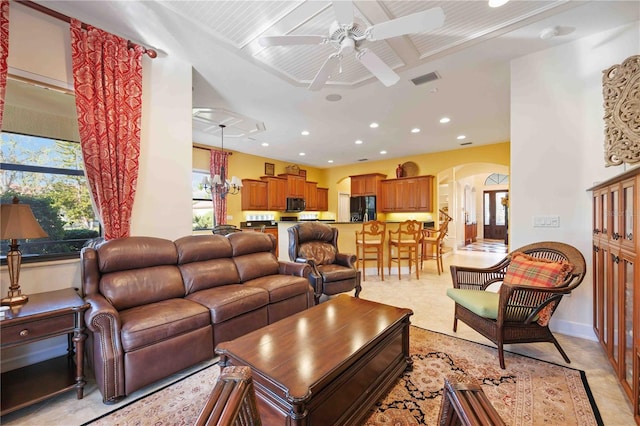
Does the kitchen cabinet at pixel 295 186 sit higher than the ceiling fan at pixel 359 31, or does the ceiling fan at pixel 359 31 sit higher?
the ceiling fan at pixel 359 31

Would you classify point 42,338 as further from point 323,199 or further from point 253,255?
point 323,199

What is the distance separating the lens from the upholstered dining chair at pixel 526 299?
2.09 m

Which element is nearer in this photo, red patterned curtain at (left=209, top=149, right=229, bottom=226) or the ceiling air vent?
the ceiling air vent

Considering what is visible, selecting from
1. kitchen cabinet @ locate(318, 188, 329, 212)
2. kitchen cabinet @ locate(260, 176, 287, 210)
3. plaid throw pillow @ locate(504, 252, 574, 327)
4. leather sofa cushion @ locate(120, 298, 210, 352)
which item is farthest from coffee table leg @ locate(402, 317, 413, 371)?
kitchen cabinet @ locate(318, 188, 329, 212)

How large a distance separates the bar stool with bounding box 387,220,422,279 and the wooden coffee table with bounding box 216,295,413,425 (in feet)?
9.96

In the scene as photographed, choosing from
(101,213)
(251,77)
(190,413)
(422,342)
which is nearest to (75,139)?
(101,213)

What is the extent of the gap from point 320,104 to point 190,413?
4.05m

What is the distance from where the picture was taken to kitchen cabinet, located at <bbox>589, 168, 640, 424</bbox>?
1.53 m

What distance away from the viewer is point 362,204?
8727mm

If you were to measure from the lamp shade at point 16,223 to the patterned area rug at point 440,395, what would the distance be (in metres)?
1.27

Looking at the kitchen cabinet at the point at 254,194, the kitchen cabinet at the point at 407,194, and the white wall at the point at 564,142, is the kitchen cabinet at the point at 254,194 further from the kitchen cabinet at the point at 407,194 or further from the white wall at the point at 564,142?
the white wall at the point at 564,142

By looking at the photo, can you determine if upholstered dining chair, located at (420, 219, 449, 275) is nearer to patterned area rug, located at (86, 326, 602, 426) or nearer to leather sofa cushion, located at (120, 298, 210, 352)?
patterned area rug, located at (86, 326, 602, 426)

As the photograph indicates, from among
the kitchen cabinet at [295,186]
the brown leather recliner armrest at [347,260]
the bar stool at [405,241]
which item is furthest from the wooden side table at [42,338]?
the kitchen cabinet at [295,186]

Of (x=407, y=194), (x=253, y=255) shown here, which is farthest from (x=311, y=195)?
(x=253, y=255)
